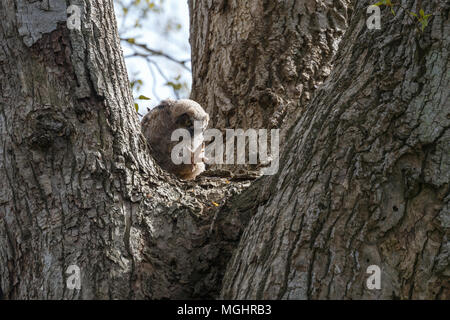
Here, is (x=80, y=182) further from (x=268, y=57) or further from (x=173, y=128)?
(x=268, y=57)

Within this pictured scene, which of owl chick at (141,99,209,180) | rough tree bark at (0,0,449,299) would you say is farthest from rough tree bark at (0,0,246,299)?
owl chick at (141,99,209,180)

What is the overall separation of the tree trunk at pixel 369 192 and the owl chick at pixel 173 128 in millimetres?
1587

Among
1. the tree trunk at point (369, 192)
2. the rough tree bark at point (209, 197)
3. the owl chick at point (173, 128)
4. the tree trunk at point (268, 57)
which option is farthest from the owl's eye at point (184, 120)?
the tree trunk at point (369, 192)

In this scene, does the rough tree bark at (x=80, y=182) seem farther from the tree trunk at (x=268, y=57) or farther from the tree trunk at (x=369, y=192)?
the tree trunk at (x=268, y=57)

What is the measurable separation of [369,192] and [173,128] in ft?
7.26

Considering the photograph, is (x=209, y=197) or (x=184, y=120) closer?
(x=209, y=197)

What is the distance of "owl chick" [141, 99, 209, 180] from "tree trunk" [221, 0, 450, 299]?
5.21ft

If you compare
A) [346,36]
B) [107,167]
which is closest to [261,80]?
[346,36]

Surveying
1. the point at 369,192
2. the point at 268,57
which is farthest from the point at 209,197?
the point at 268,57

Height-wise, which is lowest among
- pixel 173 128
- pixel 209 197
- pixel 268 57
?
pixel 209 197

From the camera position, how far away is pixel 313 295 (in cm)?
195

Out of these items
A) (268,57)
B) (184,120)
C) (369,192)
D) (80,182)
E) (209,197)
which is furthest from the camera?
(184,120)

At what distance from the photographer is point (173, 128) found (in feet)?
13.2

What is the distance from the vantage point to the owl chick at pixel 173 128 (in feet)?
12.8
